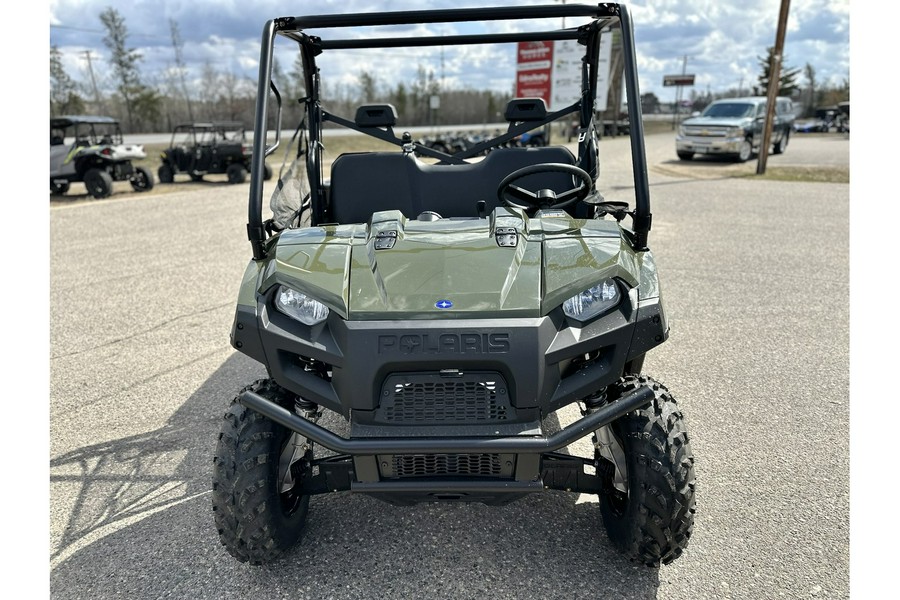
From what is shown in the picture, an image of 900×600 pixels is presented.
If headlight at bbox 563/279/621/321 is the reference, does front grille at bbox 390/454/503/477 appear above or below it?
below

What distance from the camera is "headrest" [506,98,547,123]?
12.2 feet

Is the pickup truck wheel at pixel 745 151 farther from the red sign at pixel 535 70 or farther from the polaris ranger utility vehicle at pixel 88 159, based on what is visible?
the polaris ranger utility vehicle at pixel 88 159

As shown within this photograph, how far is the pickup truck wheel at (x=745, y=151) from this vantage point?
16891 mm

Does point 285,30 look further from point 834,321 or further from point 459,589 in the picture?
point 834,321

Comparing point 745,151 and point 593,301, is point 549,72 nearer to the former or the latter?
point 745,151

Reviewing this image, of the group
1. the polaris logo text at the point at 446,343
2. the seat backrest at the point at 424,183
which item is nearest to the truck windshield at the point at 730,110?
the seat backrest at the point at 424,183

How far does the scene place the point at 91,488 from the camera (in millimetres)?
2871

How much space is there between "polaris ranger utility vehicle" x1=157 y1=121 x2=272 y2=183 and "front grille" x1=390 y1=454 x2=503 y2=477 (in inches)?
541

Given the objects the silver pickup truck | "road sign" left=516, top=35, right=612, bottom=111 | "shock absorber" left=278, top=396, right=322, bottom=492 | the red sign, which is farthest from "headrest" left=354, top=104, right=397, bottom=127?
the red sign

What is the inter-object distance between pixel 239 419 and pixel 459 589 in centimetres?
93

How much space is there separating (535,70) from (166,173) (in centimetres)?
1086

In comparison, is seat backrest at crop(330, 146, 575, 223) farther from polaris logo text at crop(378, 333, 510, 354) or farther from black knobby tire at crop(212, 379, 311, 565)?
polaris logo text at crop(378, 333, 510, 354)

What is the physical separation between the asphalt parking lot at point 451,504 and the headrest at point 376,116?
165 cm

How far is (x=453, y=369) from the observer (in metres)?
1.93
